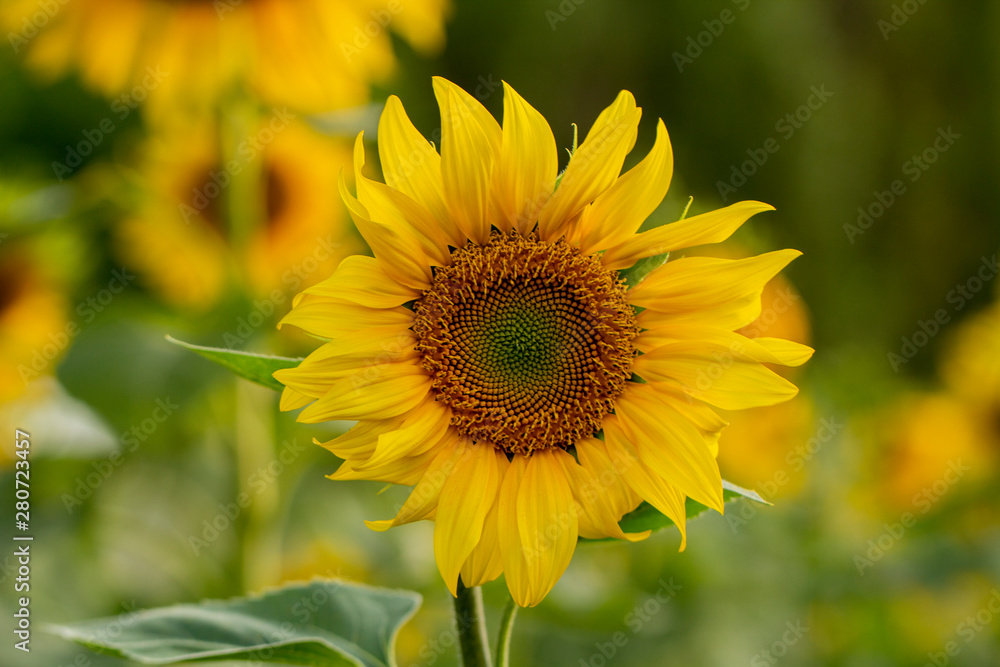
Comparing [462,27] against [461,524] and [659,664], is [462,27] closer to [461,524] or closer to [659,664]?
[659,664]

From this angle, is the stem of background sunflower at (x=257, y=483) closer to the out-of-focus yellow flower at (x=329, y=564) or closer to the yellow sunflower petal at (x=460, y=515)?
A: the out-of-focus yellow flower at (x=329, y=564)

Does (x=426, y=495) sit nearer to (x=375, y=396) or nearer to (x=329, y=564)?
(x=375, y=396)

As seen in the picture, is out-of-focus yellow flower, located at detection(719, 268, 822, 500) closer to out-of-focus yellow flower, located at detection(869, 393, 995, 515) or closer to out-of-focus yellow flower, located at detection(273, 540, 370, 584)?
out-of-focus yellow flower, located at detection(869, 393, 995, 515)

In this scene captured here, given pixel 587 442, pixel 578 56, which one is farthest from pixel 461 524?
pixel 578 56

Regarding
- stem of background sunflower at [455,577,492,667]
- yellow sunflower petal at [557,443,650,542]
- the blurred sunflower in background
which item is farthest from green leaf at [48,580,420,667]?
the blurred sunflower in background

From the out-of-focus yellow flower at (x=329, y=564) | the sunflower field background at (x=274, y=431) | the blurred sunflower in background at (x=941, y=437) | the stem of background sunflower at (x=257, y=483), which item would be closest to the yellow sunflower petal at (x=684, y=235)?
the sunflower field background at (x=274, y=431)

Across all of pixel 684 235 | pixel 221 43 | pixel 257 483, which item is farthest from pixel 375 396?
pixel 221 43
